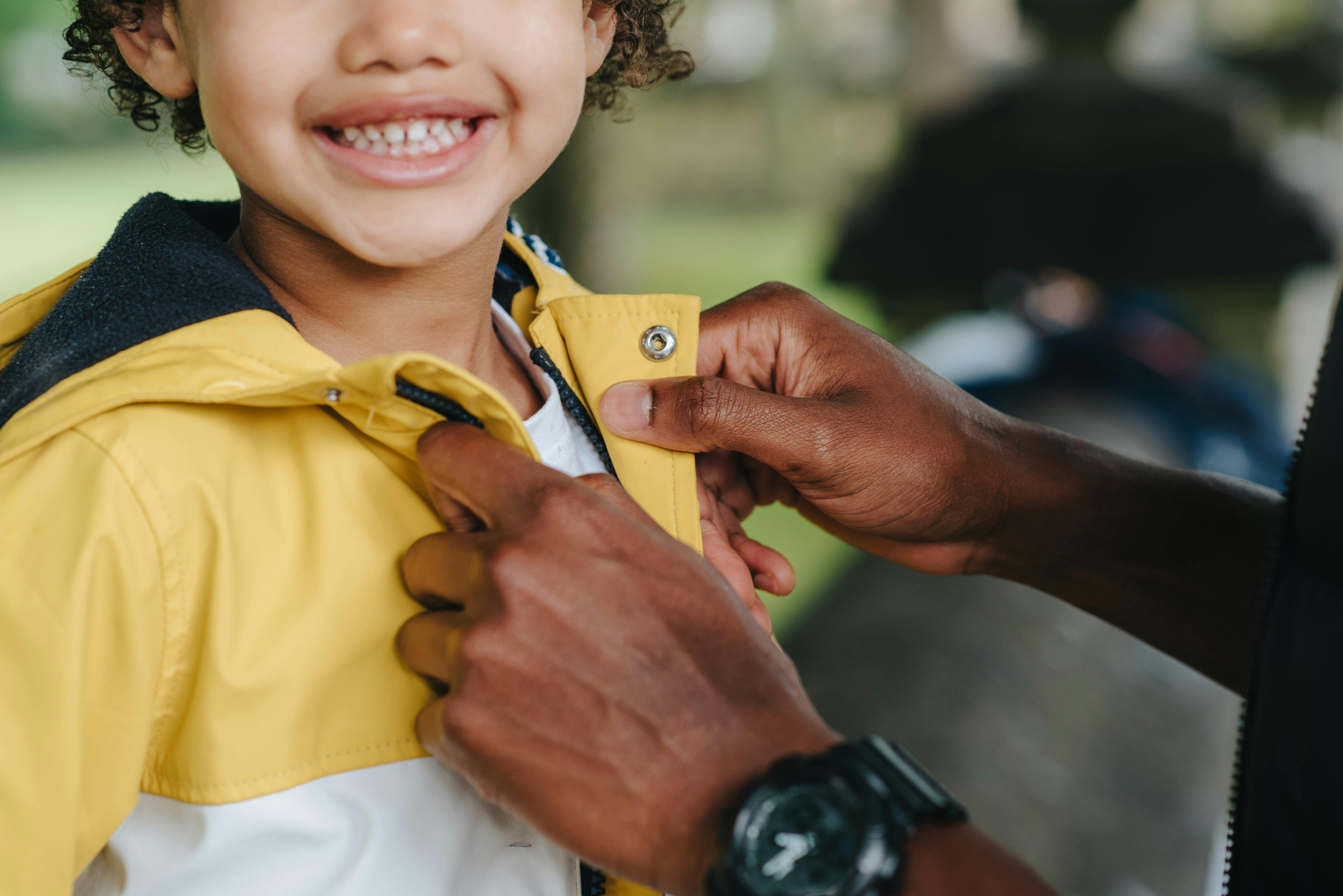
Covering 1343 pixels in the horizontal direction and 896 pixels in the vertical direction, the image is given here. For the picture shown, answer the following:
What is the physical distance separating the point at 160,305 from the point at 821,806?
766 mm

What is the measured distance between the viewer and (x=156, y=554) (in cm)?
89

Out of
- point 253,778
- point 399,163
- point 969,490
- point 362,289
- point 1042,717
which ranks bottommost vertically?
point 1042,717

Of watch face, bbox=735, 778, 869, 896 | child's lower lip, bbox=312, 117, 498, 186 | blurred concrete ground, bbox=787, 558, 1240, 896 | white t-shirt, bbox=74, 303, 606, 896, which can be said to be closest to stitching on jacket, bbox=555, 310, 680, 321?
child's lower lip, bbox=312, 117, 498, 186

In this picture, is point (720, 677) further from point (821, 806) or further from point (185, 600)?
point (185, 600)

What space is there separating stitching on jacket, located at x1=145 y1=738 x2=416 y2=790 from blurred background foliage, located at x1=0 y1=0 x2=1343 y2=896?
2.79ft

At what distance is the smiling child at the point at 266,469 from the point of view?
86 cm

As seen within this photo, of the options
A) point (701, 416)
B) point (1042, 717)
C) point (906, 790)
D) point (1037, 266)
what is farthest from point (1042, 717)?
point (1037, 266)

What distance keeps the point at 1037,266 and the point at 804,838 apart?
675cm

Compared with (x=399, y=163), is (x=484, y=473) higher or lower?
lower

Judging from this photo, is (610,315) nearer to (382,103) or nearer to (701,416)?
(701,416)

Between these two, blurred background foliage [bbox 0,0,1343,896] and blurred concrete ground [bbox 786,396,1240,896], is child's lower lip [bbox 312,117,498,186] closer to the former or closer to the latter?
blurred background foliage [bbox 0,0,1343,896]

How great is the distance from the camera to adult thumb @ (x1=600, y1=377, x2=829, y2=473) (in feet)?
4.18

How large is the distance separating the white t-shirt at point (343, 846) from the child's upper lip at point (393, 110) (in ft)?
2.14

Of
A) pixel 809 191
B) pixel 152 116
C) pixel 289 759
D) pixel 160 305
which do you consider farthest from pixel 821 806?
pixel 809 191
